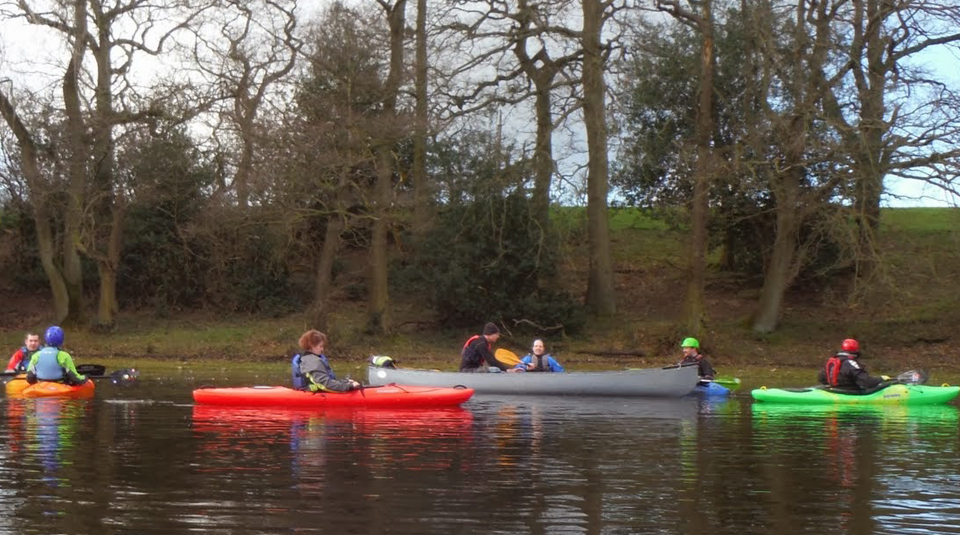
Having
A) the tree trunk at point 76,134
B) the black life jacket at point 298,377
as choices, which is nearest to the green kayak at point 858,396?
the black life jacket at point 298,377

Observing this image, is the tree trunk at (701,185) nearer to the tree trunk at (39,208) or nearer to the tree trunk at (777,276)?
the tree trunk at (777,276)

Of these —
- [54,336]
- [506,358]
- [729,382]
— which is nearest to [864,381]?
[729,382]

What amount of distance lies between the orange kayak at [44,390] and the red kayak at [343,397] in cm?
267

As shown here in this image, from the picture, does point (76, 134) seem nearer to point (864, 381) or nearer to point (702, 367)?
point (702, 367)

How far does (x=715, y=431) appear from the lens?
15188mm

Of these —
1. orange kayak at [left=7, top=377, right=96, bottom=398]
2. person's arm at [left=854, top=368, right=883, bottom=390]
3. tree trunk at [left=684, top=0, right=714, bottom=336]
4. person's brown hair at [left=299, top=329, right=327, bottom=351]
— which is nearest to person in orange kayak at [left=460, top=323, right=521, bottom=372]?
person's brown hair at [left=299, top=329, right=327, bottom=351]

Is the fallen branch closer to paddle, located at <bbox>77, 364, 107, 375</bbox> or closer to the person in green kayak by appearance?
the person in green kayak

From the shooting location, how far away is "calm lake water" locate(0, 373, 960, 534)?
871cm

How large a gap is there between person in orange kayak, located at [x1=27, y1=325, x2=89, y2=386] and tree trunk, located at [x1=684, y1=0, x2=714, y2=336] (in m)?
13.1

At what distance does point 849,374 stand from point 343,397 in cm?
821

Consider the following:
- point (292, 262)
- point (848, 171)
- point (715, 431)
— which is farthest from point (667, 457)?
point (292, 262)

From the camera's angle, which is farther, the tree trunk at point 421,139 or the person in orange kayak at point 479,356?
the tree trunk at point 421,139

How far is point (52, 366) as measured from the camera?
64.0 feet

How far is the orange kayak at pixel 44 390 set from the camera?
19.3 m
